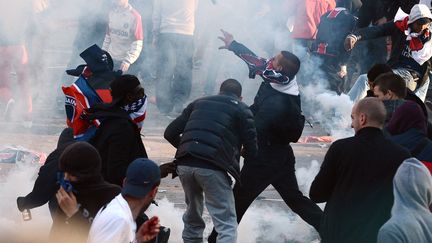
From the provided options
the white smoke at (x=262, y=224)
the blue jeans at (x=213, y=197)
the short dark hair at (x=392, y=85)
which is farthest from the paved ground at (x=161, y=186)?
→ the short dark hair at (x=392, y=85)

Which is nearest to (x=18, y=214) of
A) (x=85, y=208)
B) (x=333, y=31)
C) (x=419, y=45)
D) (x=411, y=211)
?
(x=85, y=208)

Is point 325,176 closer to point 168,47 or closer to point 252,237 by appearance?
point 252,237

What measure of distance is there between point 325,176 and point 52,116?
624 centimetres

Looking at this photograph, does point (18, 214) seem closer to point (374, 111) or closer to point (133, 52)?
point (374, 111)

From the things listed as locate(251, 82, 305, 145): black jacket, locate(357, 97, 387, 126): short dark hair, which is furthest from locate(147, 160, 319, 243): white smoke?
locate(357, 97, 387, 126): short dark hair

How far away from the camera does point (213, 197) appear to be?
20.5 ft

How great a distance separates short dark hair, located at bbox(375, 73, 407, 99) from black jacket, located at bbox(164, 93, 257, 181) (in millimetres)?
932

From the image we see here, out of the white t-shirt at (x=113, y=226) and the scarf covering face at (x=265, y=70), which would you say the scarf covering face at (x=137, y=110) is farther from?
the white t-shirt at (x=113, y=226)

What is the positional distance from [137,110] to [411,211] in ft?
7.41

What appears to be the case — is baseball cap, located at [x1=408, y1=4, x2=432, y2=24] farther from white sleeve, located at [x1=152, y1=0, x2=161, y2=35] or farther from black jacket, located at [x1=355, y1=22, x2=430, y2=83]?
white sleeve, located at [x1=152, y1=0, x2=161, y2=35]

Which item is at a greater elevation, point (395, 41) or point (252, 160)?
point (395, 41)

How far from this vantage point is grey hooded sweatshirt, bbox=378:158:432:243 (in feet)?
13.6

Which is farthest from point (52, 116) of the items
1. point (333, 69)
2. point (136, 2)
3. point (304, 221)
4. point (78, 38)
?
point (304, 221)

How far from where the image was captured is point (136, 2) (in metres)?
11.4
